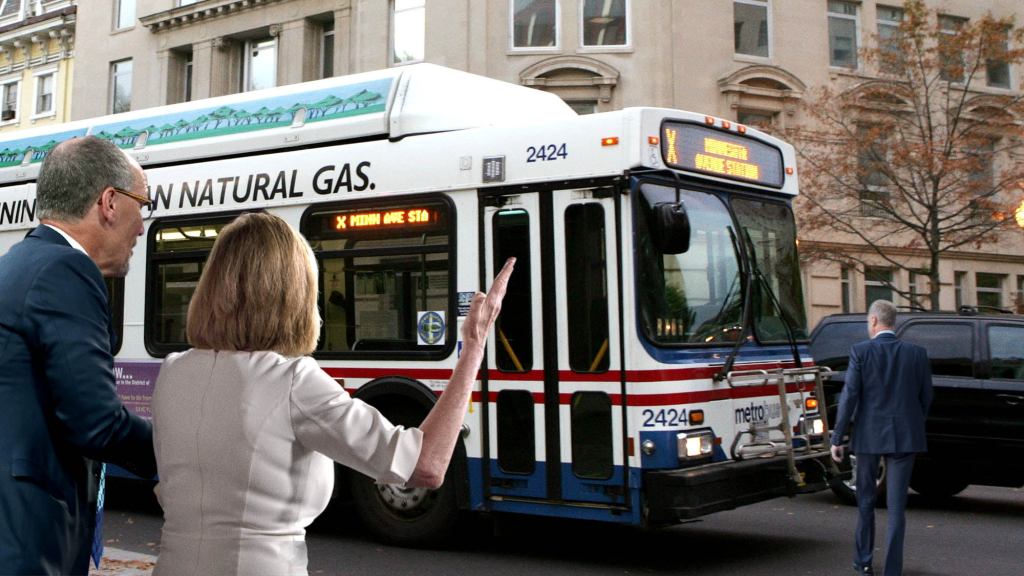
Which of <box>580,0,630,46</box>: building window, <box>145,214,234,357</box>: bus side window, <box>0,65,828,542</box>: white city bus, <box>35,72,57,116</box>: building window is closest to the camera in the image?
<box>0,65,828,542</box>: white city bus

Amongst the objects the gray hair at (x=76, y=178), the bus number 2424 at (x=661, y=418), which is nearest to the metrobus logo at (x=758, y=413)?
the bus number 2424 at (x=661, y=418)

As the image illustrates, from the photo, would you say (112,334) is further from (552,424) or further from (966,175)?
(966,175)

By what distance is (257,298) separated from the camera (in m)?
2.57

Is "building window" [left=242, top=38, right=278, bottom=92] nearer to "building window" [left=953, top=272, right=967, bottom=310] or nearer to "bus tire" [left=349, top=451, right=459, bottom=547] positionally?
"building window" [left=953, top=272, right=967, bottom=310]

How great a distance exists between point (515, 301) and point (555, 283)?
0.38 m

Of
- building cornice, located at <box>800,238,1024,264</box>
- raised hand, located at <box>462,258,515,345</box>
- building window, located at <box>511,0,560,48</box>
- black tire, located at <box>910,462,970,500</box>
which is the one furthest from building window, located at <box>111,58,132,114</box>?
raised hand, located at <box>462,258,515,345</box>

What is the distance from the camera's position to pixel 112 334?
2.66 metres

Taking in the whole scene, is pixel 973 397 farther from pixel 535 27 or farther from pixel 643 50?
pixel 535 27

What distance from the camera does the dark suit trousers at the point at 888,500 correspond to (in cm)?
691

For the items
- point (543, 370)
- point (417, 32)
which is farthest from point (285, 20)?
point (543, 370)

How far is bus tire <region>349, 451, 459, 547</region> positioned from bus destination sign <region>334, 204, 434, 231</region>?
6.39 feet

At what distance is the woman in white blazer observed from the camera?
2406mm

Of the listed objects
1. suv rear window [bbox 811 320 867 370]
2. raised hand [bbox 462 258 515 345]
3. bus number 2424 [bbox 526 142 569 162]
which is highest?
bus number 2424 [bbox 526 142 569 162]

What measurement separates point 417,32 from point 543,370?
20170 millimetres
